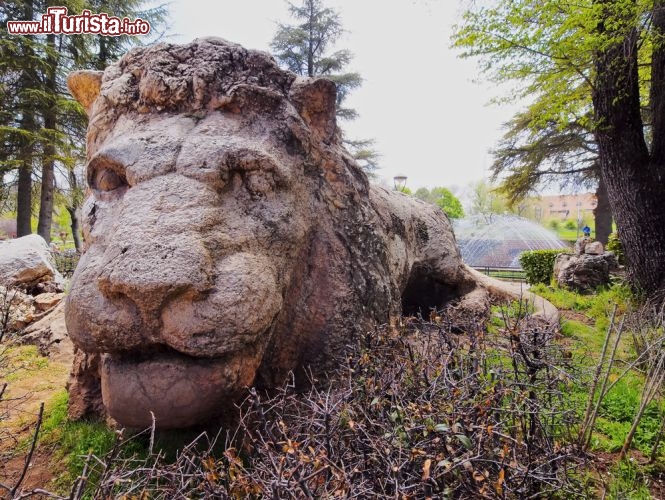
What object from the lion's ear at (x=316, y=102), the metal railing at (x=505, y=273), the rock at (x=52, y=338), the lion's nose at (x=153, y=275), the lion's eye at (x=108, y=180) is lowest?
the metal railing at (x=505, y=273)

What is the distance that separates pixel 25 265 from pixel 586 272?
34.4ft

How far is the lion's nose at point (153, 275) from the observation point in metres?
1.77

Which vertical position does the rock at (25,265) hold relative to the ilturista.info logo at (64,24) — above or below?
below

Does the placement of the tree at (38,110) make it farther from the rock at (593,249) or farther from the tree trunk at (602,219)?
the tree trunk at (602,219)

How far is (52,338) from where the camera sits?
5008 millimetres

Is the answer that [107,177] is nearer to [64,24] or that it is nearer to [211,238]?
[211,238]

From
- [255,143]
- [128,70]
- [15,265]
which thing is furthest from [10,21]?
[255,143]

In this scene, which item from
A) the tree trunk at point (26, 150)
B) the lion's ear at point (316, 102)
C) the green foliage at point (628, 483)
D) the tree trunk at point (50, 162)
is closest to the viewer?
the green foliage at point (628, 483)

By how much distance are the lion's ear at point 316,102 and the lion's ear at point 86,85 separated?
4.44 feet

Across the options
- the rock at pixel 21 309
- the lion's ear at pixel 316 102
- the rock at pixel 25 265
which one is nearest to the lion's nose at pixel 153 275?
the lion's ear at pixel 316 102

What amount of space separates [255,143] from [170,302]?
98cm

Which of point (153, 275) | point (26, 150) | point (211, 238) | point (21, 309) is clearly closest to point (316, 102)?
point (211, 238)

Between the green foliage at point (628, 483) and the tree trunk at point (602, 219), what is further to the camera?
the tree trunk at point (602, 219)

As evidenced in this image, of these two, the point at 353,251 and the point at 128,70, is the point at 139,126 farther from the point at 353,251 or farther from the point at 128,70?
the point at 353,251
